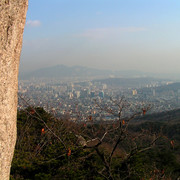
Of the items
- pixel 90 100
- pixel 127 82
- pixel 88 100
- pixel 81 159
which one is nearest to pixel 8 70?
pixel 81 159

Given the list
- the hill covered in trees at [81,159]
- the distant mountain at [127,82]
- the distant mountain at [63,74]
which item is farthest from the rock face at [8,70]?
the distant mountain at [63,74]

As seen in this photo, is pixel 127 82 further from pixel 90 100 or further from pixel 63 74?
pixel 63 74

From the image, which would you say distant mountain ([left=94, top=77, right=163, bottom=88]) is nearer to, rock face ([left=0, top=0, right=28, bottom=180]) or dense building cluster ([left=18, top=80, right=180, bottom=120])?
dense building cluster ([left=18, top=80, right=180, bottom=120])

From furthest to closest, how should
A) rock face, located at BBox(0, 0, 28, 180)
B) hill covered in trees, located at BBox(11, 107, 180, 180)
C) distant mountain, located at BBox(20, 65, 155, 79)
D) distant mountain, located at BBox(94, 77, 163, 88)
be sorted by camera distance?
distant mountain, located at BBox(20, 65, 155, 79) < distant mountain, located at BBox(94, 77, 163, 88) < hill covered in trees, located at BBox(11, 107, 180, 180) < rock face, located at BBox(0, 0, 28, 180)

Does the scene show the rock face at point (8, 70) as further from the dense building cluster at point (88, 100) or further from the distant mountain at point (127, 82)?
the distant mountain at point (127, 82)

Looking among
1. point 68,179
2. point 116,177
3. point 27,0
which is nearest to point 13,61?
point 27,0

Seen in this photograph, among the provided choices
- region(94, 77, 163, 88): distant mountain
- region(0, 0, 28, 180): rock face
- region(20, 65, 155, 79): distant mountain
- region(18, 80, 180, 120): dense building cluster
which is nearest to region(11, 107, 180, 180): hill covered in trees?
region(18, 80, 180, 120): dense building cluster

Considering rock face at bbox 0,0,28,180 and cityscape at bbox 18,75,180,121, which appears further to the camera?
cityscape at bbox 18,75,180,121

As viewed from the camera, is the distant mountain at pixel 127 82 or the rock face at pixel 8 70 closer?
the rock face at pixel 8 70
